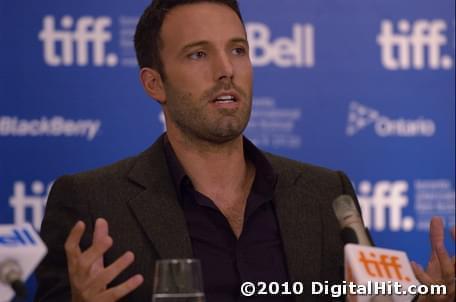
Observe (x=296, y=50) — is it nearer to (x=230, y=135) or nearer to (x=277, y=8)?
(x=277, y=8)

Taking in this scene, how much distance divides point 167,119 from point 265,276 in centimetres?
67

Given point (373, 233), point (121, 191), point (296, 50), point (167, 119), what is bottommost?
point (373, 233)

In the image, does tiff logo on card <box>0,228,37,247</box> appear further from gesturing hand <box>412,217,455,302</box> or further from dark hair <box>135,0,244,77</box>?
dark hair <box>135,0,244,77</box>

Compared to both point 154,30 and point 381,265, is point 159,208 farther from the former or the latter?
point 381,265

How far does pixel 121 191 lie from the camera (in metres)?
2.76

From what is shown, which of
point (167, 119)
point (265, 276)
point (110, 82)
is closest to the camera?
point (265, 276)

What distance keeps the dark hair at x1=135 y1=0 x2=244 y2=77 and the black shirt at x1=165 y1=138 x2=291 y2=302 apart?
1.27 ft

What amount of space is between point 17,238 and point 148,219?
897 millimetres

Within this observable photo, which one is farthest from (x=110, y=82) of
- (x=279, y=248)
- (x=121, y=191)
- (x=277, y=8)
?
(x=279, y=248)

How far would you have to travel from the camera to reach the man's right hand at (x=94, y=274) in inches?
81.2

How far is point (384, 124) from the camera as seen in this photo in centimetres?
395

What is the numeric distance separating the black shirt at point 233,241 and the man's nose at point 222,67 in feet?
1.00

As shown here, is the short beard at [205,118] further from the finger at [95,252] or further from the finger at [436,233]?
the finger at [95,252]

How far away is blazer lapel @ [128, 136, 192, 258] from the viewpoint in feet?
8.52
